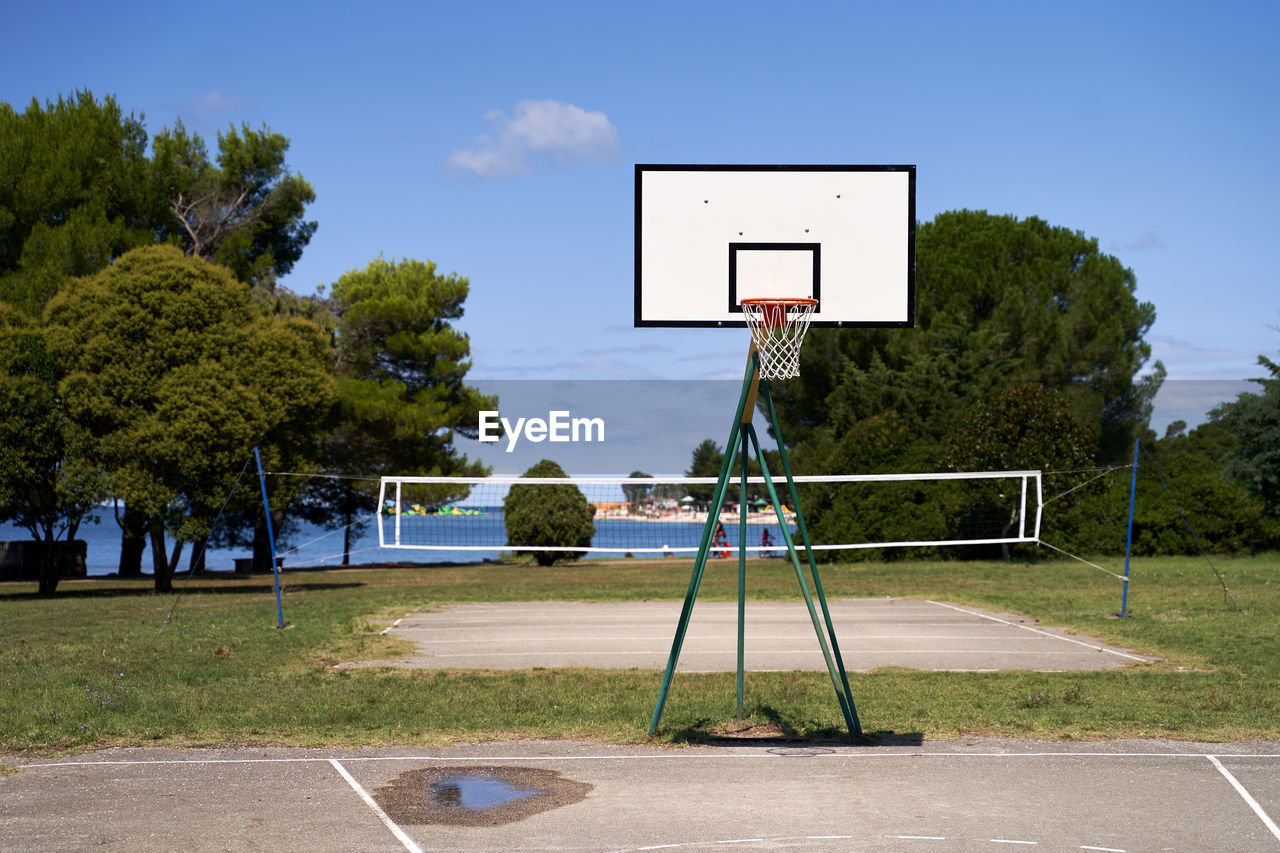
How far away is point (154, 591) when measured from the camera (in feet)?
90.1

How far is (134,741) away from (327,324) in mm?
28406

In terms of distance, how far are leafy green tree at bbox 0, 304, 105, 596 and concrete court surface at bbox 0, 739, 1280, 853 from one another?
56.7ft

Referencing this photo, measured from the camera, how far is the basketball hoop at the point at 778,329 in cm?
984

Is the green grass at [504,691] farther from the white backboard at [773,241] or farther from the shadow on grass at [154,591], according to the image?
the shadow on grass at [154,591]

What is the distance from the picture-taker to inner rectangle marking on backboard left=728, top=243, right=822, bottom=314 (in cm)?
1023

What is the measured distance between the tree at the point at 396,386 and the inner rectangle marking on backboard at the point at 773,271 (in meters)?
27.8

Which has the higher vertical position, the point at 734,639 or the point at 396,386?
the point at 396,386

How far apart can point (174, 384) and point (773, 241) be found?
19.0m

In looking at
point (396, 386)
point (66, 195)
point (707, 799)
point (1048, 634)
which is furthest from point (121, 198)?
point (707, 799)

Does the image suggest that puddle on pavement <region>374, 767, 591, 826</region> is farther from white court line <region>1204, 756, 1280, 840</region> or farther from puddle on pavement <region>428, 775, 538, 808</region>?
white court line <region>1204, 756, 1280, 840</region>

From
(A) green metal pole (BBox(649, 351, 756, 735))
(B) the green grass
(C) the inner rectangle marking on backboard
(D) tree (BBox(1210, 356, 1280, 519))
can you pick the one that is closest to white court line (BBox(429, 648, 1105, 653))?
(B) the green grass

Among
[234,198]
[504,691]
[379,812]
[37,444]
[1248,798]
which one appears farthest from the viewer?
→ [234,198]

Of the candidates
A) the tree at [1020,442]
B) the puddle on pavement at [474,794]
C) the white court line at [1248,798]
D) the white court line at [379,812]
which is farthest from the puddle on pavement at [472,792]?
the tree at [1020,442]

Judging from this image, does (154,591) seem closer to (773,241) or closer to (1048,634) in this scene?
(1048,634)
